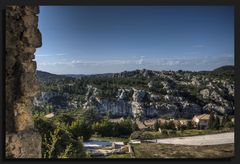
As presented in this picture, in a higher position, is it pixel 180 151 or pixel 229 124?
pixel 229 124

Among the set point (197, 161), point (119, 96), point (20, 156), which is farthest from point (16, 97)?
point (197, 161)

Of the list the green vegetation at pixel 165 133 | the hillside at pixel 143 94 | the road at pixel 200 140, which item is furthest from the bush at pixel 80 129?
the road at pixel 200 140

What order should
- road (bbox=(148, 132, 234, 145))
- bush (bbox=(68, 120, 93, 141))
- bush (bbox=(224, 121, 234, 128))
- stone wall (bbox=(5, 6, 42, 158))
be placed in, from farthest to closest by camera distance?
bush (bbox=(68, 120, 93, 141)) < road (bbox=(148, 132, 234, 145)) < bush (bbox=(224, 121, 234, 128)) < stone wall (bbox=(5, 6, 42, 158))

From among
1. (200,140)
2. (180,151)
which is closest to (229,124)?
(200,140)

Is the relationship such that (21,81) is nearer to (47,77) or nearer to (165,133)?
(47,77)

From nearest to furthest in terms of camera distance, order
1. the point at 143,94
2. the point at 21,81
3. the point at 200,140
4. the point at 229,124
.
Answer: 1. the point at 21,81
2. the point at 229,124
3. the point at 200,140
4. the point at 143,94

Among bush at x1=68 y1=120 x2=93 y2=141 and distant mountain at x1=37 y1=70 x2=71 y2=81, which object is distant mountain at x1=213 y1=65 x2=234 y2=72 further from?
distant mountain at x1=37 y1=70 x2=71 y2=81

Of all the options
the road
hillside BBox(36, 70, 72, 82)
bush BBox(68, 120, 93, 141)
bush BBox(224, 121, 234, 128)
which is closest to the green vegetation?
the road

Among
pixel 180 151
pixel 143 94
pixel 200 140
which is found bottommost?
pixel 180 151
